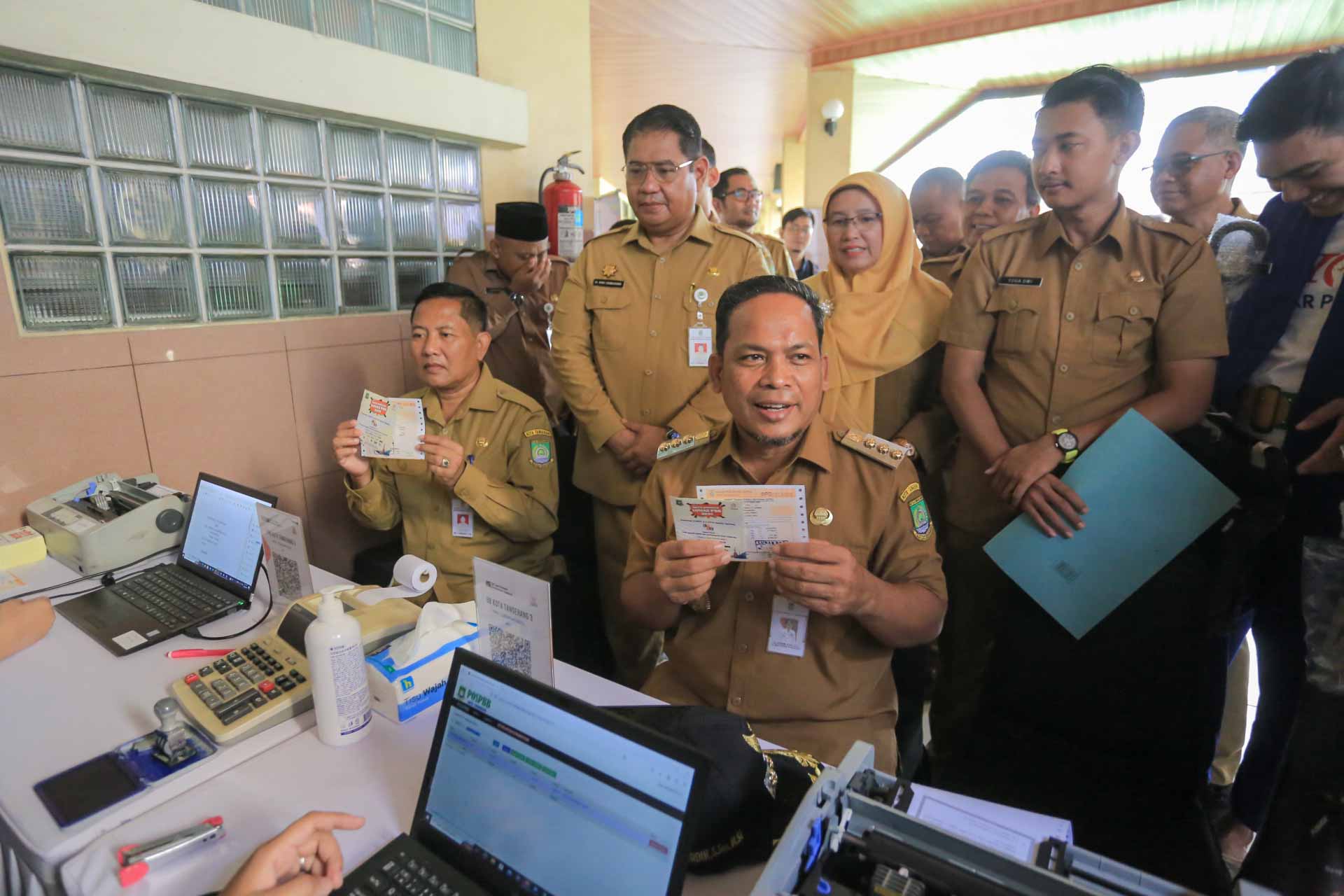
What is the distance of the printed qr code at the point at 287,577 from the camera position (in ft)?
5.24

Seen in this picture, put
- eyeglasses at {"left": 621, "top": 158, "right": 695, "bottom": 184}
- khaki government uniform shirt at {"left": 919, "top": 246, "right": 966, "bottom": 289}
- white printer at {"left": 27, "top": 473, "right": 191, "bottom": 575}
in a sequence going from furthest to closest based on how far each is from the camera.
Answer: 1. khaki government uniform shirt at {"left": 919, "top": 246, "right": 966, "bottom": 289}
2. eyeglasses at {"left": 621, "top": 158, "right": 695, "bottom": 184}
3. white printer at {"left": 27, "top": 473, "right": 191, "bottom": 575}

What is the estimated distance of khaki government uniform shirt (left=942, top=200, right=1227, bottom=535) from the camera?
174 cm

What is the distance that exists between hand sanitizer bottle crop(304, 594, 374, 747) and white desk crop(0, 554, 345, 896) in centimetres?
11

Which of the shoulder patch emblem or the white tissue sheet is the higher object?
the shoulder patch emblem

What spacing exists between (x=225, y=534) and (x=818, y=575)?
58.8 inches

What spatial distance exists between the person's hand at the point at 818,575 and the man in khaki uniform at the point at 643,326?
1042 millimetres

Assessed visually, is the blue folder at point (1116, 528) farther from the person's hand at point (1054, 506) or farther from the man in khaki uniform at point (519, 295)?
the man in khaki uniform at point (519, 295)

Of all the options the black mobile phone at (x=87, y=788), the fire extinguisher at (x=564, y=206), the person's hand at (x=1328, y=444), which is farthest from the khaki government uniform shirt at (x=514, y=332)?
the person's hand at (x=1328, y=444)

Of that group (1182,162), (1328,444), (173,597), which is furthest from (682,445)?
(1182,162)

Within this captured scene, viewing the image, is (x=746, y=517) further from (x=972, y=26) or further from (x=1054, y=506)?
(x=972, y=26)

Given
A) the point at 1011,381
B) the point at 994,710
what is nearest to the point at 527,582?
the point at 994,710

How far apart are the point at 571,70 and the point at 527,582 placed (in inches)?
113

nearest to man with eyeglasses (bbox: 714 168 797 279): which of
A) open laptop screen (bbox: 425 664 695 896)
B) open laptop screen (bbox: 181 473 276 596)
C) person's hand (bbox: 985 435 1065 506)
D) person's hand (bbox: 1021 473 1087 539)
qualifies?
person's hand (bbox: 985 435 1065 506)

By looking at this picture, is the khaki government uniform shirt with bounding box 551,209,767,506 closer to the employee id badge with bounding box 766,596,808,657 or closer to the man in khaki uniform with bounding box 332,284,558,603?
the man in khaki uniform with bounding box 332,284,558,603
